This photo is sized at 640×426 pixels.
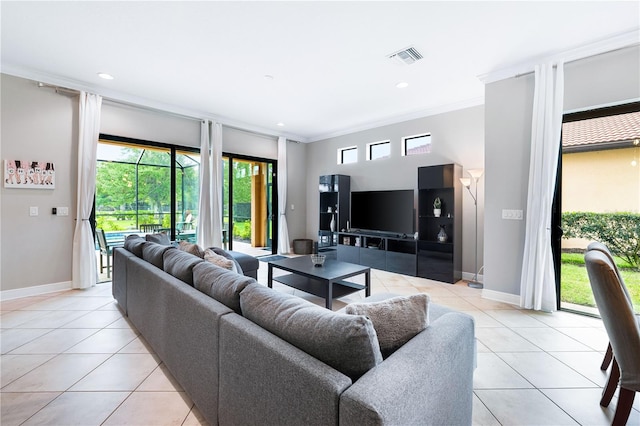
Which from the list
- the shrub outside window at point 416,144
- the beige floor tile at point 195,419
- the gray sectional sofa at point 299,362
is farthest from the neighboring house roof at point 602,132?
the beige floor tile at point 195,419

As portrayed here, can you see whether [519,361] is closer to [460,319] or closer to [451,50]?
[460,319]

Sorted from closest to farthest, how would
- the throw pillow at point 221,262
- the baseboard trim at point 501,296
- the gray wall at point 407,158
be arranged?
the throw pillow at point 221,262
the baseboard trim at point 501,296
the gray wall at point 407,158

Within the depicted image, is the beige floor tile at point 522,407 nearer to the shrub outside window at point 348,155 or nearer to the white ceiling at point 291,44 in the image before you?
the white ceiling at point 291,44

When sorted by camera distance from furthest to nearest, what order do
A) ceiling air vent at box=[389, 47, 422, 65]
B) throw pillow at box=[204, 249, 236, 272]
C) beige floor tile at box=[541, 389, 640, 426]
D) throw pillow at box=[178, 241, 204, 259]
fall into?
ceiling air vent at box=[389, 47, 422, 65] < throw pillow at box=[178, 241, 204, 259] < throw pillow at box=[204, 249, 236, 272] < beige floor tile at box=[541, 389, 640, 426]

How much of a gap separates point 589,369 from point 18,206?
19.9ft

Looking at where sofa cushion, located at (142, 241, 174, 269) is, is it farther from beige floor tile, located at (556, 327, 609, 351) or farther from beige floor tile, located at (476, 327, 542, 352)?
beige floor tile, located at (556, 327, 609, 351)

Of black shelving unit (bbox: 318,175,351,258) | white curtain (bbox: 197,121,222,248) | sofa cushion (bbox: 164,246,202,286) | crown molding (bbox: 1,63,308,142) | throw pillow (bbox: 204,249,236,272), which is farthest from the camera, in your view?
black shelving unit (bbox: 318,175,351,258)

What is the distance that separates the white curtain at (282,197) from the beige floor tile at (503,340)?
4.47 metres

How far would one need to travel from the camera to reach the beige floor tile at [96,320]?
2.73 metres

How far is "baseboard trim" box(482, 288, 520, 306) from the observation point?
11.0 feet

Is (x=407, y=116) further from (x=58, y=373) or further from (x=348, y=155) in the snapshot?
(x=58, y=373)

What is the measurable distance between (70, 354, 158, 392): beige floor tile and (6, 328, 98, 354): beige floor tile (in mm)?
545

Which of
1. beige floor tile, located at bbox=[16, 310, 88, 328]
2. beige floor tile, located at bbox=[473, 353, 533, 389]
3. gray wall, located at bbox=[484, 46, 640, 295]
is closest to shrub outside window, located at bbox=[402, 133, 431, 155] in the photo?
gray wall, located at bbox=[484, 46, 640, 295]

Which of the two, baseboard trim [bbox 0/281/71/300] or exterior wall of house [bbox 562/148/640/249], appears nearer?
exterior wall of house [bbox 562/148/640/249]
